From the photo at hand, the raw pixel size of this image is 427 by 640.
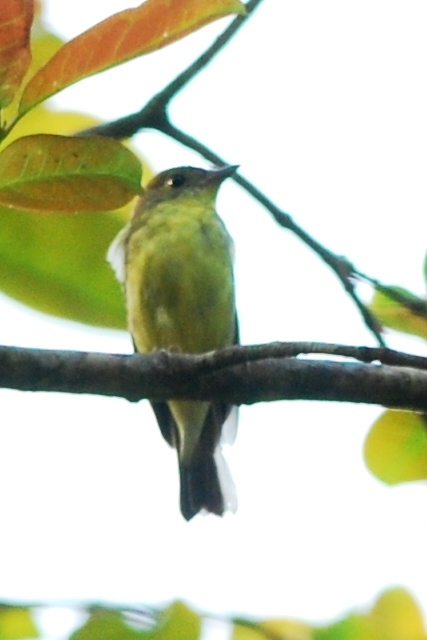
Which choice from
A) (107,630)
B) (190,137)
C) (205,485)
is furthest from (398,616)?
(205,485)

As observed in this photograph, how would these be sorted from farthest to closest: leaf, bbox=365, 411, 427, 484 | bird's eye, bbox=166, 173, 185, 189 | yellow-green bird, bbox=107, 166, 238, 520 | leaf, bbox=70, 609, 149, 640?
bird's eye, bbox=166, 173, 185, 189
yellow-green bird, bbox=107, 166, 238, 520
leaf, bbox=365, 411, 427, 484
leaf, bbox=70, 609, 149, 640

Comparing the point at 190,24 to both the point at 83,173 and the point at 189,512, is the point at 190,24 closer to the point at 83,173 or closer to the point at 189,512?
the point at 83,173

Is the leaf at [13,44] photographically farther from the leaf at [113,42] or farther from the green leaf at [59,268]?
the green leaf at [59,268]

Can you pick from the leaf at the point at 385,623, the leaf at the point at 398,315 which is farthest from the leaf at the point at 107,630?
the leaf at the point at 398,315

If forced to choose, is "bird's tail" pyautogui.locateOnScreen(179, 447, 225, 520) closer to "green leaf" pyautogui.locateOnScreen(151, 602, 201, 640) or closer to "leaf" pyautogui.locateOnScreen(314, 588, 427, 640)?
"leaf" pyautogui.locateOnScreen(314, 588, 427, 640)

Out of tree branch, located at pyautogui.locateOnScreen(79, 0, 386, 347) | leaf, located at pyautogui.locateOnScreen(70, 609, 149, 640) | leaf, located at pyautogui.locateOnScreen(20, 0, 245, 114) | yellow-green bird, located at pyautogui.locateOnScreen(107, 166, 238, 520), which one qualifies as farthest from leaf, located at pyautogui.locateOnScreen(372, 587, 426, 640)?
yellow-green bird, located at pyautogui.locateOnScreen(107, 166, 238, 520)

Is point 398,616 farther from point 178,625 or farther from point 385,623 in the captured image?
point 178,625
